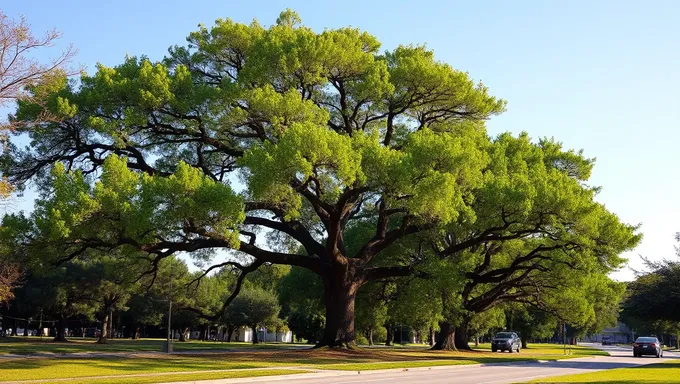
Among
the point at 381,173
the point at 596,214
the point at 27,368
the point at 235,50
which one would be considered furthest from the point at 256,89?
the point at 596,214

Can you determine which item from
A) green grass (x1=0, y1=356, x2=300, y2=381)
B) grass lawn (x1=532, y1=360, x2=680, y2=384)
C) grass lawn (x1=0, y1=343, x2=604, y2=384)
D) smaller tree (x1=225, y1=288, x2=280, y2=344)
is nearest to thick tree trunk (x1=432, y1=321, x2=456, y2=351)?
grass lawn (x1=0, y1=343, x2=604, y2=384)

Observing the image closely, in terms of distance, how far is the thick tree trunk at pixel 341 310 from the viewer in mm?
40125

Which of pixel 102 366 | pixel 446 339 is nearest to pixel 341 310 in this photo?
pixel 102 366

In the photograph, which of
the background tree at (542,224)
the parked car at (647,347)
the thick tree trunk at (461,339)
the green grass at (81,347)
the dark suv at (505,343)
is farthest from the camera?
the dark suv at (505,343)

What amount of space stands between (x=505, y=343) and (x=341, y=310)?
85.1 ft

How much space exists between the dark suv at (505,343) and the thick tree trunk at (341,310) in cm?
2416

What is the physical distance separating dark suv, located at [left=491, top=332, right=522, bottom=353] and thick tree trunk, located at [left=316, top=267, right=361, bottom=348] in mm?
24158

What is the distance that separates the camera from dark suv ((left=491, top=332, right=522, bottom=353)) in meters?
60.6

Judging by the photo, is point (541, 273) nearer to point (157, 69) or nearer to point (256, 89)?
point (256, 89)

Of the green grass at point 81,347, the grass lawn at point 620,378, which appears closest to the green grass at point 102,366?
the green grass at point 81,347

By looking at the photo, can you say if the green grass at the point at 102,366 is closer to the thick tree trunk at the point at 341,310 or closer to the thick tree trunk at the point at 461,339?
the thick tree trunk at the point at 341,310

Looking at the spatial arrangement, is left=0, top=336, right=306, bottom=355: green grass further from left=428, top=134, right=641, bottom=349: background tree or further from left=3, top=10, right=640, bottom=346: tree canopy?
left=428, top=134, right=641, bottom=349: background tree

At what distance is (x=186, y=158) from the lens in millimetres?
40344

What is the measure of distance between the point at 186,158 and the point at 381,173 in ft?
43.0
